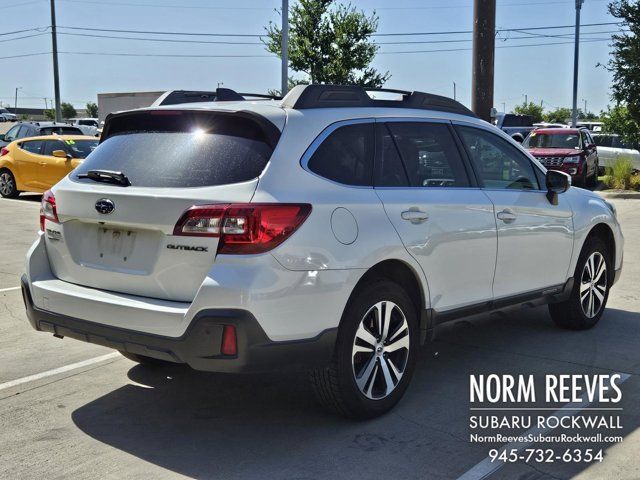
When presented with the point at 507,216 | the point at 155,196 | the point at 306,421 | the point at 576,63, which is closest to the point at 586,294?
the point at 507,216

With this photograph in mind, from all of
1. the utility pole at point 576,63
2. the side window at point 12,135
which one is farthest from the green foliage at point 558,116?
the side window at point 12,135

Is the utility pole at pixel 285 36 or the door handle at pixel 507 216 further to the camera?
the utility pole at pixel 285 36

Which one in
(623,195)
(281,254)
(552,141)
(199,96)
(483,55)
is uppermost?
(483,55)

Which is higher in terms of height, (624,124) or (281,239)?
A: (624,124)

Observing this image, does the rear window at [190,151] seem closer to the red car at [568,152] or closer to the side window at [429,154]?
the side window at [429,154]

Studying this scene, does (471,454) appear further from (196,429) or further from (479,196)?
(479,196)

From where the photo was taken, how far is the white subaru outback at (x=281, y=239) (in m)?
3.81

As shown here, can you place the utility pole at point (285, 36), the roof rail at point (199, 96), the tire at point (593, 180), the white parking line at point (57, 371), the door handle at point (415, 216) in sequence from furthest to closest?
1. the utility pole at point (285, 36)
2. the tire at point (593, 180)
3. the white parking line at point (57, 371)
4. the roof rail at point (199, 96)
5. the door handle at point (415, 216)

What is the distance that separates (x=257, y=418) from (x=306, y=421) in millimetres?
286

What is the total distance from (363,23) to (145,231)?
3008 cm

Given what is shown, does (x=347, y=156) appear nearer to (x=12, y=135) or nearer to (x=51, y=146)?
(x=51, y=146)

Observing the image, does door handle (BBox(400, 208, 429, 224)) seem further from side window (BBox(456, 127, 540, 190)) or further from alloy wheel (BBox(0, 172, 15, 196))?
alloy wheel (BBox(0, 172, 15, 196))

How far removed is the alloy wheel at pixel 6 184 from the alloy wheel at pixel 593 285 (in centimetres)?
1594

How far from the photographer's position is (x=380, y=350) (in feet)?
14.5
